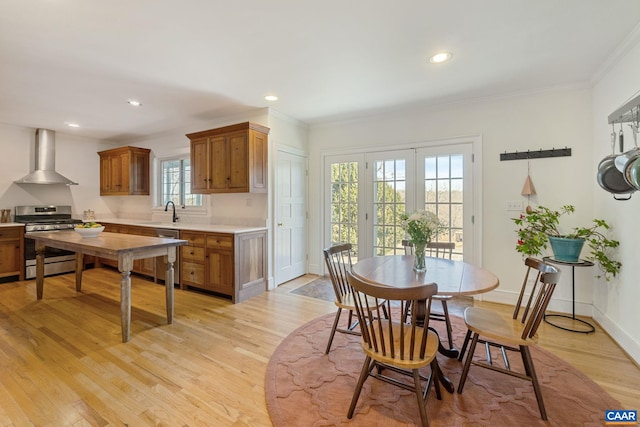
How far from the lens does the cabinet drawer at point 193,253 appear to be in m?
3.92

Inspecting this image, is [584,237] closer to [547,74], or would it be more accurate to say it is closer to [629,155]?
[629,155]

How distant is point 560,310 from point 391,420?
9.35 ft

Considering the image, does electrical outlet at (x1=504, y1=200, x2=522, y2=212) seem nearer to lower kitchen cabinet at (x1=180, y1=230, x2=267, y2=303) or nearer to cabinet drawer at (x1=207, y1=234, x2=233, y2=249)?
lower kitchen cabinet at (x1=180, y1=230, x2=267, y2=303)

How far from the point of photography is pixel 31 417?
1687 millimetres

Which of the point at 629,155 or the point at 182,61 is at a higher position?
the point at 182,61

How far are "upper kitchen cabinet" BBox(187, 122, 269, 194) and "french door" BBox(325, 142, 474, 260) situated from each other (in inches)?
50.6

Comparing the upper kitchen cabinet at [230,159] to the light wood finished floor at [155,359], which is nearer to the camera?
the light wood finished floor at [155,359]

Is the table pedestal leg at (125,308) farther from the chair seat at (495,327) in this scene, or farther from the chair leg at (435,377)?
the chair seat at (495,327)

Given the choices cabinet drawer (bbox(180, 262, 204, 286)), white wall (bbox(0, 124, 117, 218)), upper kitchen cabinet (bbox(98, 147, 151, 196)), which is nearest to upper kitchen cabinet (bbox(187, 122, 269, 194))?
cabinet drawer (bbox(180, 262, 204, 286))

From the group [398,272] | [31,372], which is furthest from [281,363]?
[31,372]

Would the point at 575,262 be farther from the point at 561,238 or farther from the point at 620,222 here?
the point at 620,222

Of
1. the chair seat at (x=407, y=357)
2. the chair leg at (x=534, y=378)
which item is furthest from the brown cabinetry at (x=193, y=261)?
the chair leg at (x=534, y=378)

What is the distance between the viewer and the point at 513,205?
11.3 ft

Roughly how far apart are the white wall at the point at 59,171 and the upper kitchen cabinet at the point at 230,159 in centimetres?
313
